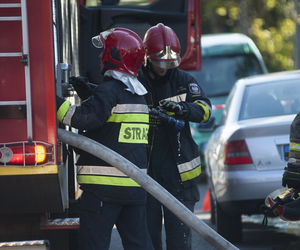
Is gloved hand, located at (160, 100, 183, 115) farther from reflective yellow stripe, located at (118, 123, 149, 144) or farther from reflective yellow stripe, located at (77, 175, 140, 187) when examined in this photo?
reflective yellow stripe, located at (77, 175, 140, 187)

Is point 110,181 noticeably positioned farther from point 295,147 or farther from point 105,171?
point 295,147

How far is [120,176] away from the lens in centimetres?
431

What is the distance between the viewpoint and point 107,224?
434cm

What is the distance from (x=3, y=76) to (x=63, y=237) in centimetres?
146

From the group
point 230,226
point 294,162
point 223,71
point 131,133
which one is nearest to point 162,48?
point 131,133

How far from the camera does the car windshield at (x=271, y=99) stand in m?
6.62

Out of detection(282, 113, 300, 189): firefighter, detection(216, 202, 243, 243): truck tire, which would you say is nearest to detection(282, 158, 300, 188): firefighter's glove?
detection(282, 113, 300, 189): firefighter

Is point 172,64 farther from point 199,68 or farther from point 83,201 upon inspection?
point 199,68

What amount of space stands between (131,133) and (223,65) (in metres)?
8.83

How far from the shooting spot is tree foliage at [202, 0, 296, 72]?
25450 mm

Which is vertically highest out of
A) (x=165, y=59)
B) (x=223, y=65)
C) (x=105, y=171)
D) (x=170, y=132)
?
(x=165, y=59)

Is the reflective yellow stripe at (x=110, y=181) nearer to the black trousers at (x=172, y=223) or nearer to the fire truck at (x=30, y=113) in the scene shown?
the fire truck at (x=30, y=113)

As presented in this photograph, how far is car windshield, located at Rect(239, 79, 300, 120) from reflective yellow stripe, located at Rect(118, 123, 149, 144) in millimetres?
2385

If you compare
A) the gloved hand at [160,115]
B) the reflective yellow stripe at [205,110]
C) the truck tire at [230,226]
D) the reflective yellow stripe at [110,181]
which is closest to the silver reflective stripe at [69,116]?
the reflective yellow stripe at [110,181]
